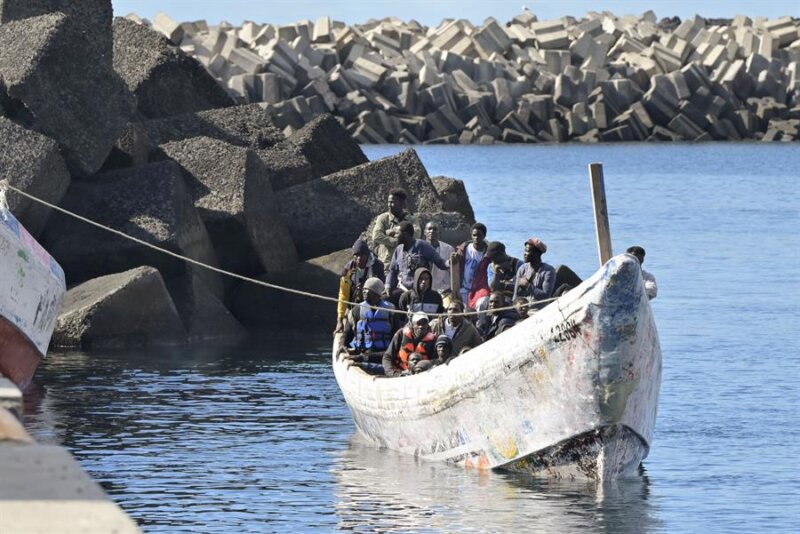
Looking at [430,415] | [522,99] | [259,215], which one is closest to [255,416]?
[430,415]

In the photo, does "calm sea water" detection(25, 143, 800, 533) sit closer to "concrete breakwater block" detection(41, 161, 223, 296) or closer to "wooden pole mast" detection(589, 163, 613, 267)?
"concrete breakwater block" detection(41, 161, 223, 296)

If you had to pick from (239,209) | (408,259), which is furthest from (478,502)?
(239,209)

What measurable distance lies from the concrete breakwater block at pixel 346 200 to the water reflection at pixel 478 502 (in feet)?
32.9

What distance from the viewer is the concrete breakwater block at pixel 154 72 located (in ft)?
98.7

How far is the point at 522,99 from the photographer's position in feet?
293

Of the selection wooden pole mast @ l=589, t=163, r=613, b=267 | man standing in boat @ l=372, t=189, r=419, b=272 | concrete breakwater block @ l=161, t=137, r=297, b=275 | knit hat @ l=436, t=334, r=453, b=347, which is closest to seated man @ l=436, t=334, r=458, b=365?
knit hat @ l=436, t=334, r=453, b=347

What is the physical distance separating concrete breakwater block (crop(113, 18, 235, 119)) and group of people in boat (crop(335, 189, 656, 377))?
36.8ft

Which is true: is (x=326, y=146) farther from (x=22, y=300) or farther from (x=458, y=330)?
(x=458, y=330)

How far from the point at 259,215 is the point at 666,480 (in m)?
10.8

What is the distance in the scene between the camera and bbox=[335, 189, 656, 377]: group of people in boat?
16438mm

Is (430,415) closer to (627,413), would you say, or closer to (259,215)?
(627,413)

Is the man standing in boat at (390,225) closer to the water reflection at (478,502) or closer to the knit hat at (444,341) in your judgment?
the knit hat at (444,341)

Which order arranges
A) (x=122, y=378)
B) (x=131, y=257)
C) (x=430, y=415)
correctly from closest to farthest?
1. (x=430, y=415)
2. (x=122, y=378)
3. (x=131, y=257)

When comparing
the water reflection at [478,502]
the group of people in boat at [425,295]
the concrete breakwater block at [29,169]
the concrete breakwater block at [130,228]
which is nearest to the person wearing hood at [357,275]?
the group of people in boat at [425,295]
